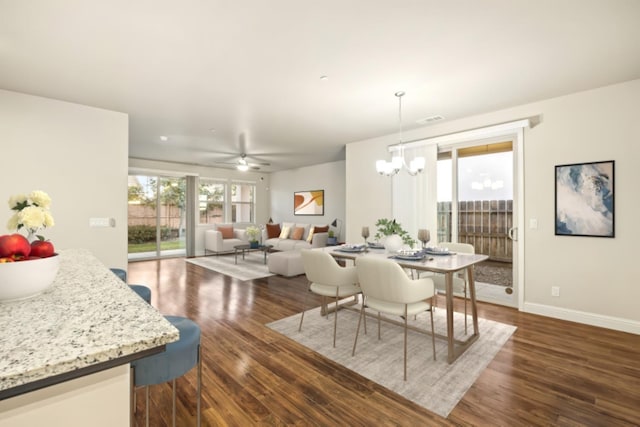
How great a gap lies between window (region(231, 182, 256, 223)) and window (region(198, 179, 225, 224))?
1.23 feet

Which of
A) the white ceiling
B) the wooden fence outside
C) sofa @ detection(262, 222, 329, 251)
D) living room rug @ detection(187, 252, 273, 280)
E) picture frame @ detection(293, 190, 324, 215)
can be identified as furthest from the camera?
picture frame @ detection(293, 190, 324, 215)

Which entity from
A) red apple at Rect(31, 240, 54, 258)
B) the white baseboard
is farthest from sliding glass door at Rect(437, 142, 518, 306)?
red apple at Rect(31, 240, 54, 258)

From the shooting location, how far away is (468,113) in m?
4.01

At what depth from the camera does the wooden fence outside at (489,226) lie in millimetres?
6020

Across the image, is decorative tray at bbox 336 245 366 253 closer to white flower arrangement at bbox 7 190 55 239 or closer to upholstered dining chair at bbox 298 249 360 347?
upholstered dining chair at bbox 298 249 360 347

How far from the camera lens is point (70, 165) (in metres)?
3.71

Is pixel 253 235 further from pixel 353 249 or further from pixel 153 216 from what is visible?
pixel 353 249

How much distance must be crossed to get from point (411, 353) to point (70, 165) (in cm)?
461

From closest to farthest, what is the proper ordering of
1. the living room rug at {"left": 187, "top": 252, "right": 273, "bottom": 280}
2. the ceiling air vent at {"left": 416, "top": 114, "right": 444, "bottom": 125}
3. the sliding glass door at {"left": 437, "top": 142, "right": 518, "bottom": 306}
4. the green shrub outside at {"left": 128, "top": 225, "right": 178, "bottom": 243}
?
the ceiling air vent at {"left": 416, "top": 114, "right": 444, "bottom": 125}
the sliding glass door at {"left": 437, "top": 142, "right": 518, "bottom": 306}
the living room rug at {"left": 187, "top": 252, "right": 273, "bottom": 280}
the green shrub outside at {"left": 128, "top": 225, "right": 178, "bottom": 243}

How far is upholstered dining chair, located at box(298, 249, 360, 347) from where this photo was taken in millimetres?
2869

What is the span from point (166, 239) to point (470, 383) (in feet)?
26.5

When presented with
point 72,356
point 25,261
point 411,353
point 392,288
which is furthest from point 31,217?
point 411,353

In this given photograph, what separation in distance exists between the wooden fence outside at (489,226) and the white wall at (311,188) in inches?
119

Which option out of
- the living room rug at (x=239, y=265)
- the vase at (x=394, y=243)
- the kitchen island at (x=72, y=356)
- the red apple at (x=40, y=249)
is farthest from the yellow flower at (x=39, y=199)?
the living room rug at (x=239, y=265)
